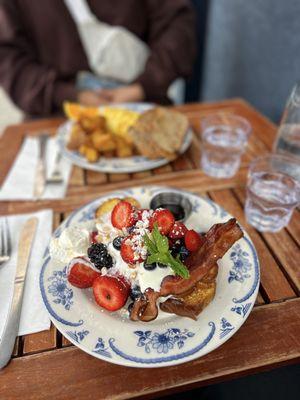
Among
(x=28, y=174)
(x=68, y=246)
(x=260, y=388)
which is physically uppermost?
(x=68, y=246)

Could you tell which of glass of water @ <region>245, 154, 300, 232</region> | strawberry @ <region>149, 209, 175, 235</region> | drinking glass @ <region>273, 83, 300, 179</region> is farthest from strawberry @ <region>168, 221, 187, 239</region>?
drinking glass @ <region>273, 83, 300, 179</region>

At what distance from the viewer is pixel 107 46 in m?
1.75

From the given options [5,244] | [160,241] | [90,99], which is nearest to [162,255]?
[160,241]

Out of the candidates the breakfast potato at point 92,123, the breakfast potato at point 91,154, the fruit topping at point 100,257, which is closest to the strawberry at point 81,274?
the fruit topping at point 100,257

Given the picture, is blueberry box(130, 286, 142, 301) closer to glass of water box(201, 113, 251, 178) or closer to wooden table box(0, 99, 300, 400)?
wooden table box(0, 99, 300, 400)

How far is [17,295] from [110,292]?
0.22 m

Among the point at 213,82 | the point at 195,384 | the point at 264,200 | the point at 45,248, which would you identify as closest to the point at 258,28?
the point at 213,82

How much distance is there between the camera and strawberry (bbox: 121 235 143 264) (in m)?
0.67

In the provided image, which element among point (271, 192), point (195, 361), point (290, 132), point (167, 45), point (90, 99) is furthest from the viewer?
point (167, 45)

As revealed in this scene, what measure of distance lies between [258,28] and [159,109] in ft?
3.44

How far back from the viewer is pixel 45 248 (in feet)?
2.80

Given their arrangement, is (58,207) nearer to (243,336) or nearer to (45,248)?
(45,248)

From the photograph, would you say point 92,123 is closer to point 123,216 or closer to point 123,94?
point 123,94

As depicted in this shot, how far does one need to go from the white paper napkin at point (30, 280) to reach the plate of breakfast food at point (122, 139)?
29cm
